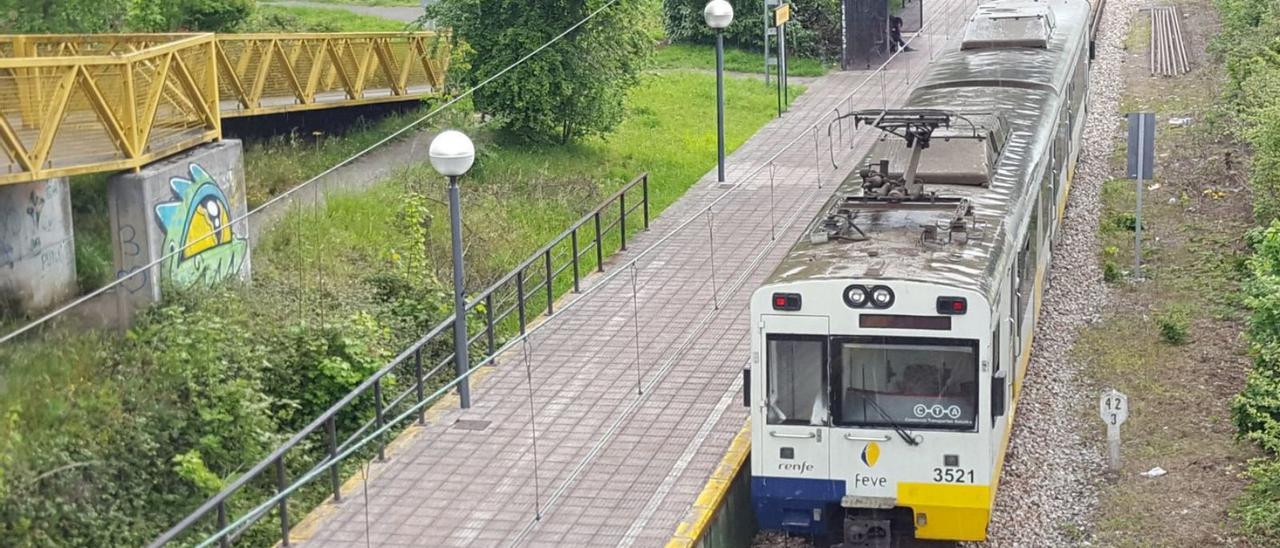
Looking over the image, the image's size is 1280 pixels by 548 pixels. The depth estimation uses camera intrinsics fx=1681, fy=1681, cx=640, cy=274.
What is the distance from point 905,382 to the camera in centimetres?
1213

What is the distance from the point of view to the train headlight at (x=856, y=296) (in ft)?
39.1

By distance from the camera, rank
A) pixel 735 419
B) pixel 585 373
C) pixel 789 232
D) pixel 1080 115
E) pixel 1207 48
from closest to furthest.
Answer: pixel 735 419 → pixel 585 373 → pixel 789 232 → pixel 1080 115 → pixel 1207 48

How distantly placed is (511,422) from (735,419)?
1.98 m

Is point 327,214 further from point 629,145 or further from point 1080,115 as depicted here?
point 1080,115

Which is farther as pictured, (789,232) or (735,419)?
(789,232)

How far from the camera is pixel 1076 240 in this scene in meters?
22.3

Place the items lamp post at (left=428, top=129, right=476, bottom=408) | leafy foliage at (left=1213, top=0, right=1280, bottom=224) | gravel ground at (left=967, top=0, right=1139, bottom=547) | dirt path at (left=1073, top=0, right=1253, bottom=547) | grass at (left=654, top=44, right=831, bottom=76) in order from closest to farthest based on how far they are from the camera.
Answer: gravel ground at (left=967, top=0, right=1139, bottom=547), dirt path at (left=1073, top=0, right=1253, bottom=547), lamp post at (left=428, top=129, right=476, bottom=408), leafy foliage at (left=1213, top=0, right=1280, bottom=224), grass at (left=654, top=44, right=831, bottom=76)

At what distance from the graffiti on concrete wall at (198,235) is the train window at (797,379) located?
602cm

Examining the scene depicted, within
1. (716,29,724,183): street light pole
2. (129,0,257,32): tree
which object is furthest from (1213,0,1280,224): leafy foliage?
(129,0,257,32): tree

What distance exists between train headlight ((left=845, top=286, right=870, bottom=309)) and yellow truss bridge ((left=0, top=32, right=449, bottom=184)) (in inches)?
296

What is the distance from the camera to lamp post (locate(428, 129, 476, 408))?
13812mm

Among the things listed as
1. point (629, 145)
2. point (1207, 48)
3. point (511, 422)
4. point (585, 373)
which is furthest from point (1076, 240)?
point (1207, 48)

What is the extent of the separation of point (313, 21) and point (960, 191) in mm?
20029

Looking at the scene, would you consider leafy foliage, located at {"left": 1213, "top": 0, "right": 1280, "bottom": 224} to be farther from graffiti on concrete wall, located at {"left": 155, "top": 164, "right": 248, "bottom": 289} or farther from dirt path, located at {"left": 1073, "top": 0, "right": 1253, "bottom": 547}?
graffiti on concrete wall, located at {"left": 155, "top": 164, "right": 248, "bottom": 289}
